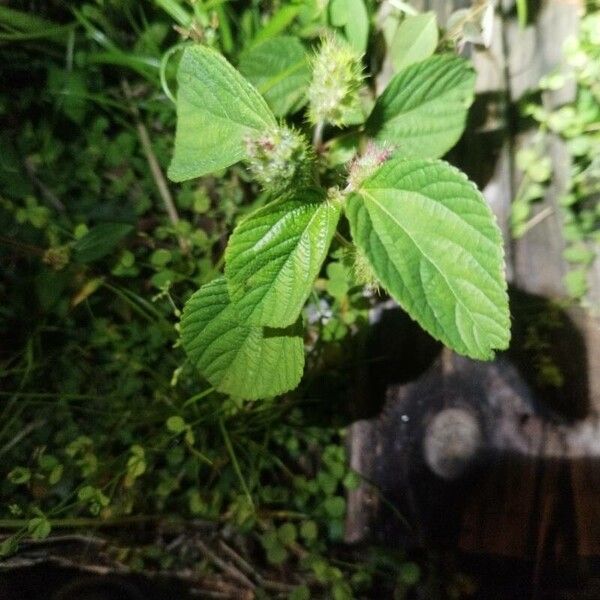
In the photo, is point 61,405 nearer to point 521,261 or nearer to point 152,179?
point 152,179

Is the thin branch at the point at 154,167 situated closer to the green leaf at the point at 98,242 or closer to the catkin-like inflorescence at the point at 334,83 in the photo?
the green leaf at the point at 98,242

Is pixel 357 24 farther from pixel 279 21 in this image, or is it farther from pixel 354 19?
pixel 279 21

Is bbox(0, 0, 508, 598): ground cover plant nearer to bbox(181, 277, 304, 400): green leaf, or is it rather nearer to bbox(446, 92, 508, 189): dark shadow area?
bbox(181, 277, 304, 400): green leaf

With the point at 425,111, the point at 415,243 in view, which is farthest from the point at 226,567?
the point at 425,111

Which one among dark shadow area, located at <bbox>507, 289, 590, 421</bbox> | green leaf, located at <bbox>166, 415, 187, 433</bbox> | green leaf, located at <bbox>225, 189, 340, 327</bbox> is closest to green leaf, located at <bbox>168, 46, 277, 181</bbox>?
green leaf, located at <bbox>225, 189, 340, 327</bbox>

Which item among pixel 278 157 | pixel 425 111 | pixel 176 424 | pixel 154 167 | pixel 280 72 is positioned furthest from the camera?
pixel 154 167
